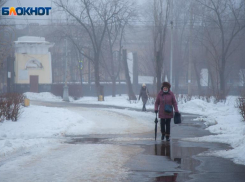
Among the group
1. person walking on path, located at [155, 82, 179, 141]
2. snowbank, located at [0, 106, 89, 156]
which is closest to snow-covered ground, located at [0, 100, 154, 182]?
snowbank, located at [0, 106, 89, 156]

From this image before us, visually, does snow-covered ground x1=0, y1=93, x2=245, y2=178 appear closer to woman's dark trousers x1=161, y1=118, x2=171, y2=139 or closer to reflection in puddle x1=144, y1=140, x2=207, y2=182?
reflection in puddle x1=144, y1=140, x2=207, y2=182

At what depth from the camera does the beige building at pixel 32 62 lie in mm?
56188

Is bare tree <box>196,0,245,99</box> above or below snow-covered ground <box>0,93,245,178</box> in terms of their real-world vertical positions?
above

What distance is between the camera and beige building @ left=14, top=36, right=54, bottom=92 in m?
56.2

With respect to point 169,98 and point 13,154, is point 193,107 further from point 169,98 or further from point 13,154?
point 13,154

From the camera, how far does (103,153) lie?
9.77m

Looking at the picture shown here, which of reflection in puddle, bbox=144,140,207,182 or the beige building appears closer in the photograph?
reflection in puddle, bbox=144,140,207,182

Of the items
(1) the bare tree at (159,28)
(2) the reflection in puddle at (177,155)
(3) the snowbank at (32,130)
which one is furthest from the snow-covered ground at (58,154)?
(1) the bare tree at (159,28)

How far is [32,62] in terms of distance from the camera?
5678 centimetres

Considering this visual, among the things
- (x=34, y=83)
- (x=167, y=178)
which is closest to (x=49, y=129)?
(x=167, y=178)

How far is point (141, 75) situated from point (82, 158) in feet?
200

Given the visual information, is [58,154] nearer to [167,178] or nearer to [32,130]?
[167,178]

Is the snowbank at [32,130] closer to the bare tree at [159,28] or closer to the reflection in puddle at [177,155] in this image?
the reflection in puddle at [177,155]

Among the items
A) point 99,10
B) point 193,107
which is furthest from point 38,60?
point 193,107
